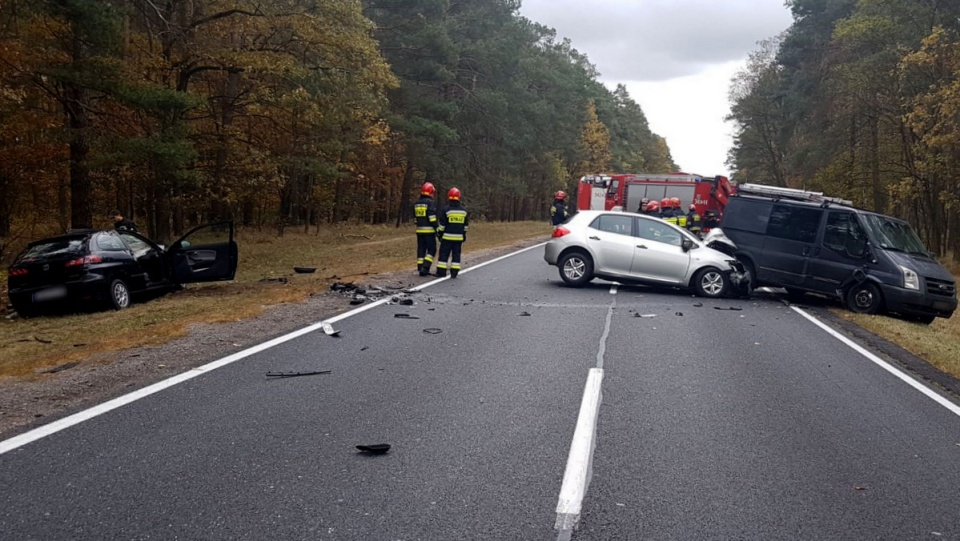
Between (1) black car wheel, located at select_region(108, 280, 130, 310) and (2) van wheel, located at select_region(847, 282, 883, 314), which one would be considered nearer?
(1) black car wheel, located at select_region(108, 280, 130, 310)

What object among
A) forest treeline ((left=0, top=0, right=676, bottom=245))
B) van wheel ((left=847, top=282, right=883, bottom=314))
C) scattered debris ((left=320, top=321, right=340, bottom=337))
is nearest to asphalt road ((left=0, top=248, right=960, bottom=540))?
scattered debris ((left=320, top=321, right=340, bottom=337))

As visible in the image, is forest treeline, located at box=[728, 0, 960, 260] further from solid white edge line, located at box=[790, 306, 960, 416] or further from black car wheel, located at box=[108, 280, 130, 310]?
black car wheel, located at box=[108, 280, 130, 310]

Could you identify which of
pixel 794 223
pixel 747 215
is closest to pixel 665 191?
pixel 747 215

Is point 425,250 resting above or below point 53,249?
above

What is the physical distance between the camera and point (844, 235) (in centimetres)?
1291

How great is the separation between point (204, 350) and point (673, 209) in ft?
45.0

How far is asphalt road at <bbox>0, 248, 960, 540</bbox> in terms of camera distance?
3699 mm

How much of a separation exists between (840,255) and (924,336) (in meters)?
2.42

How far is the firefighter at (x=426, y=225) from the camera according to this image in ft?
46.0

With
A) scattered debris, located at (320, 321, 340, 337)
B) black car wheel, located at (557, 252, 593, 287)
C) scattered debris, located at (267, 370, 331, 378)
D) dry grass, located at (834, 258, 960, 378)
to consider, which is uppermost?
black car wheel, located at (557, 252, 593, 287)

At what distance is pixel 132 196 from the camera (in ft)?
107

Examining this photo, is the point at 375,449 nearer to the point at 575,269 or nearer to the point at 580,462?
the point at 580,462

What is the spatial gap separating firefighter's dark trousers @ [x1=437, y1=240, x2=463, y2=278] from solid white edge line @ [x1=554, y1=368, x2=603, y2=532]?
8.24 m

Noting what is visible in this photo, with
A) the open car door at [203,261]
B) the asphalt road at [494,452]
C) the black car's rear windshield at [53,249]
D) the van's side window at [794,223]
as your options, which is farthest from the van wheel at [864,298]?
the black car's rear windshield at [53,249]
